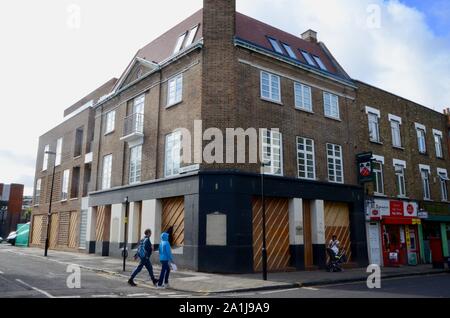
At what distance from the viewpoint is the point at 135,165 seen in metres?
21.0

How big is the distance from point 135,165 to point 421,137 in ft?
68.0

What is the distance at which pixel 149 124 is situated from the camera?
66.4ft

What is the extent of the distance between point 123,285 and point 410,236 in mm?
19502

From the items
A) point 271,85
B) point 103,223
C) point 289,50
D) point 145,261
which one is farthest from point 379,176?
point 103,223

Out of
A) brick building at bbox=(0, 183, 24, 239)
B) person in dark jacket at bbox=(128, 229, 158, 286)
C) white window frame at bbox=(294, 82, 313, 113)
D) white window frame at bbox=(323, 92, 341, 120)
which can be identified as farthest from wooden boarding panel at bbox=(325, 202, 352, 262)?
brick building at bbox=(0, 183, 24, 239)

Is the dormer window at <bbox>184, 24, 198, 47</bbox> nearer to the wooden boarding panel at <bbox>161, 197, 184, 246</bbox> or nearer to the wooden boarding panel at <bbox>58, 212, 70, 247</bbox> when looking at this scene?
the wooden boarding panel at <bbox>161, 197, 184, 246</bbox>

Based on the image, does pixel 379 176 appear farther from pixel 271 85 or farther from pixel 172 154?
pixel 172 154

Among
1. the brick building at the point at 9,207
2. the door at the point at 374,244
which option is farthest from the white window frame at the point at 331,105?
the brick building at the point at 9,207

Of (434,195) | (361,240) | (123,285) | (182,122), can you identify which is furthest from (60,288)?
(434,195)

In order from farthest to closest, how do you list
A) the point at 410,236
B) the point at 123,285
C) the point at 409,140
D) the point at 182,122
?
the point at 409,140, the point at 410,236, the point at 182,122, the point at 123,285

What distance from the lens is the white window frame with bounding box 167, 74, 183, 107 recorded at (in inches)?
719

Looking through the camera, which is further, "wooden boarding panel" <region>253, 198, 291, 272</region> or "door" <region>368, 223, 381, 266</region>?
"door" <region>368, 223, 381, 266</region>

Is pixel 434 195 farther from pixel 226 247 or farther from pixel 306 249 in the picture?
pixel 226 247

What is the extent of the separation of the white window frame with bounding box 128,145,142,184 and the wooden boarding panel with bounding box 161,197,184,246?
3.15 metres
